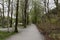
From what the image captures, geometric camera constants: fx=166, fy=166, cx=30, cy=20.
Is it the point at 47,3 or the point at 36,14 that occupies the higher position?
the point at 47,3

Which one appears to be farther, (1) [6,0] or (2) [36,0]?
(2) [36,0]

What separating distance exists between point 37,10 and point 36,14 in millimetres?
1902

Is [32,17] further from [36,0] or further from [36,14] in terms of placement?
[36,0]

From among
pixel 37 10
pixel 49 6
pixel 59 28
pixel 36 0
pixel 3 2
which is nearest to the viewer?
pixel 59 28

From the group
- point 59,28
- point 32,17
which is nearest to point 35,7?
point 32,17

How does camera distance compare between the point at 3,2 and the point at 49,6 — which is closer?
the point at 3,2

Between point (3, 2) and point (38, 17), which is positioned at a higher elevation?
point (3, 2)

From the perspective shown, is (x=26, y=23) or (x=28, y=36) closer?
(x=28, y=36)

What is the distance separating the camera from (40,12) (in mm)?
69438

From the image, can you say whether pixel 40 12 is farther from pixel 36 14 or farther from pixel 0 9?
pixel 0 9

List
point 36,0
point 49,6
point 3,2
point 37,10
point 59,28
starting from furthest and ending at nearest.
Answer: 1. point 37,10
2. point 36,0
3. point 49,6
4. point 3,2
5. point 59,28

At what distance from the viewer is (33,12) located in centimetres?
7006

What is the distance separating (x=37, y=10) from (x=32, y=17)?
5371mm

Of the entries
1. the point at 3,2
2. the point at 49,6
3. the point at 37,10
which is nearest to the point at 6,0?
the point at 3,2
